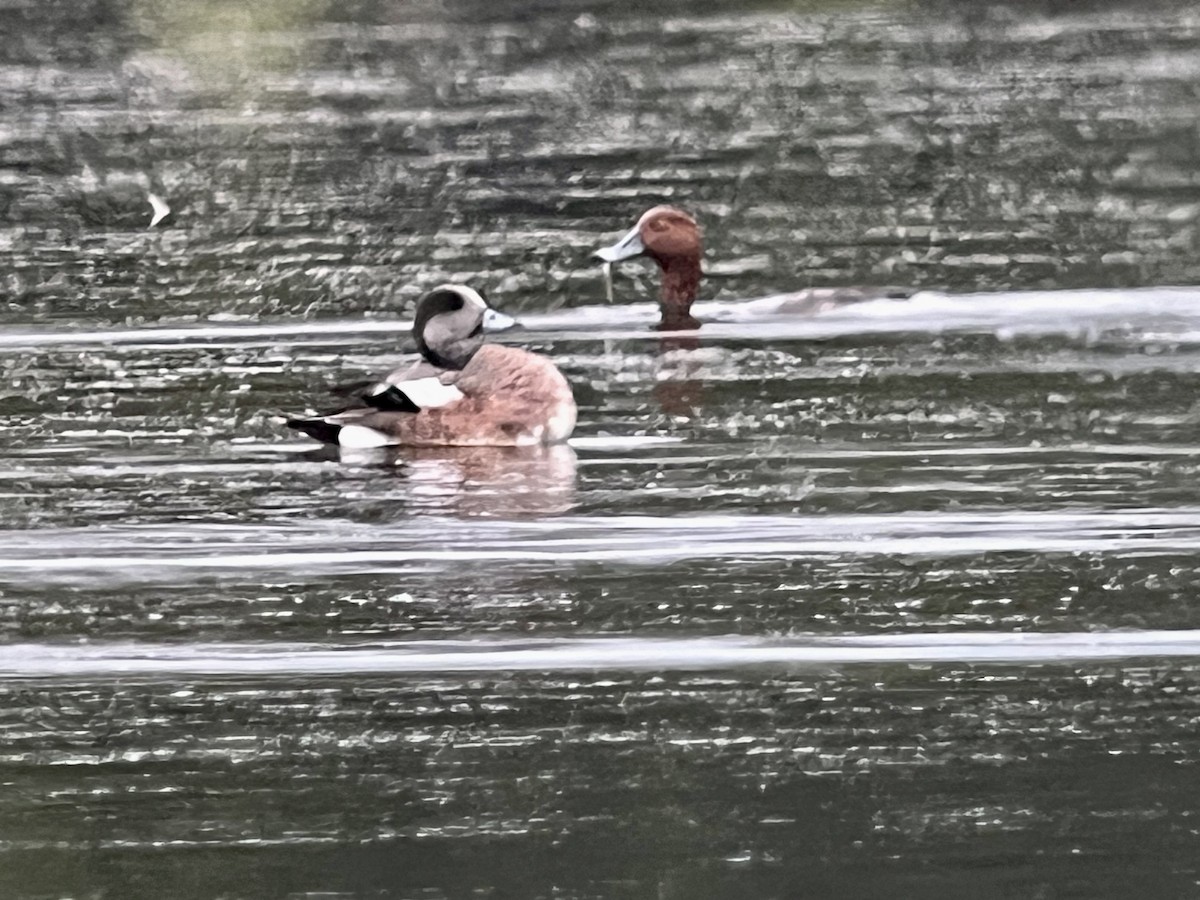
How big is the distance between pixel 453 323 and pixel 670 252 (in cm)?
138

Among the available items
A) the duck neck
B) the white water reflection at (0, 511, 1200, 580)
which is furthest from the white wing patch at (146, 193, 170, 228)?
the white water reflection at (0, 511, 1200, 580)

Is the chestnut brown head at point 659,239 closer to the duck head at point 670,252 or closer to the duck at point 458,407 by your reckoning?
the duck head at point 670,252

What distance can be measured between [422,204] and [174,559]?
150 inches

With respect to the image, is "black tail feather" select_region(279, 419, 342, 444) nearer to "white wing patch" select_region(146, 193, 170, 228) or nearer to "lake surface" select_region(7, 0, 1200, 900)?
"lake surface" select_region(7, 0, 1200, 900)

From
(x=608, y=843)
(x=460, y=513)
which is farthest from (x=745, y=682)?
(x=460, y=513)

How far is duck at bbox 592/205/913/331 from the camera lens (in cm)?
625

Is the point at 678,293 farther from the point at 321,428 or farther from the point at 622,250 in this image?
the point at 321,428

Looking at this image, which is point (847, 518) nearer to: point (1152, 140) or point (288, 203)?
point (288, 203)

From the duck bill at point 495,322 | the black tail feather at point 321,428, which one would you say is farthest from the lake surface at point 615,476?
the duck bill at point 495,322

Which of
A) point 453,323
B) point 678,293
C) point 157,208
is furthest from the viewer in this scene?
point 157,208

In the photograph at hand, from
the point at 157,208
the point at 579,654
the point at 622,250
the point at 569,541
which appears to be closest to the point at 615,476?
the point at 569,541

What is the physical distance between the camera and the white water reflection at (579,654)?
328cm

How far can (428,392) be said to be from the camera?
5.12 metres

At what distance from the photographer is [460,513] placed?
4.24m
